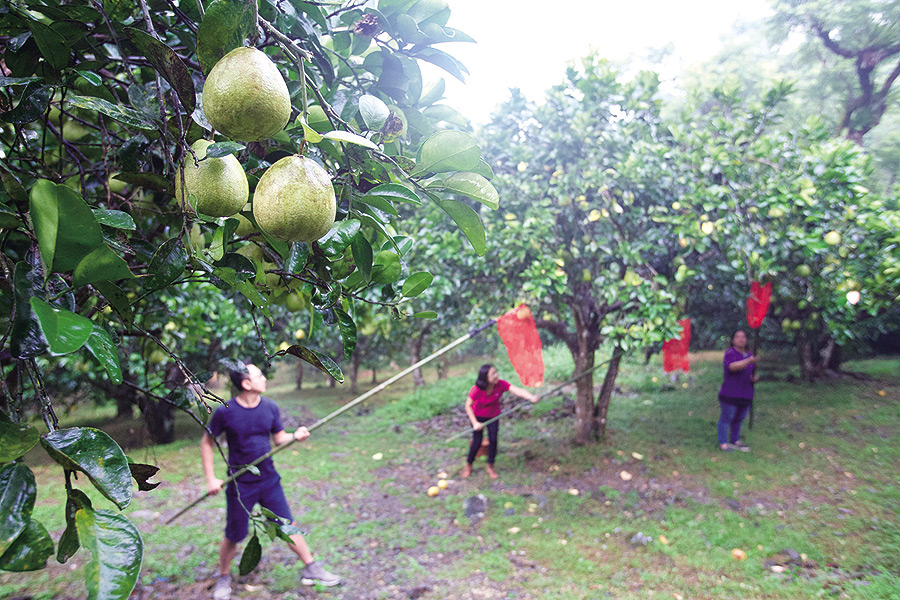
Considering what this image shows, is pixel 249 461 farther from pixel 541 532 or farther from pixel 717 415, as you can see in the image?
pixel 717 415

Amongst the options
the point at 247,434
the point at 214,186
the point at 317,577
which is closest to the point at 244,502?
the point at 247,434

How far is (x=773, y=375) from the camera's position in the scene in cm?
904

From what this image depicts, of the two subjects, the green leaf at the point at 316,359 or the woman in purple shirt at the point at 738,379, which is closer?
the green leaf at the point at 316,359

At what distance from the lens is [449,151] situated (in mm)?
755

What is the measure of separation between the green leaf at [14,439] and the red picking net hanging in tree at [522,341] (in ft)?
12.2

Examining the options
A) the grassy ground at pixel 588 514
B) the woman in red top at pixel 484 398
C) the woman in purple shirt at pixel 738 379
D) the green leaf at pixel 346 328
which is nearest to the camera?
the green leaf at pixel 346 328

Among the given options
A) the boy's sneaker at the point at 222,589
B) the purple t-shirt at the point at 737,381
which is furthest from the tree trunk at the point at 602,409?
the boy's sneaker at the point at 222,589

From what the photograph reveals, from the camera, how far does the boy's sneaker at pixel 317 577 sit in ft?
10.3

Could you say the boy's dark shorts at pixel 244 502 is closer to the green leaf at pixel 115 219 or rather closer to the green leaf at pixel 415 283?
the green leaf at pixel 415 283

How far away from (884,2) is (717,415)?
684 cm

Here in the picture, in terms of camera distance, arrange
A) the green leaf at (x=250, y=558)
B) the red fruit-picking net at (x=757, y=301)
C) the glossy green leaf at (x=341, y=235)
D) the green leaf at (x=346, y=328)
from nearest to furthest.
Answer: the glossy green leaf at (x=341, y=235) → the green leaf at (x=346, y=328) → the green leaf at (x=250, y=558) → the red fruit-picking net at (x=757, y=301)

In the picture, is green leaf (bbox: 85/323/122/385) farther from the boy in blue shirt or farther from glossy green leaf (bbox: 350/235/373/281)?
the boy in blue shirt

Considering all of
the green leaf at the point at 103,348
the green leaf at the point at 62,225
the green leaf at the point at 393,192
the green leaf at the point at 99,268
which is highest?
the green leaf at the point at 393,192

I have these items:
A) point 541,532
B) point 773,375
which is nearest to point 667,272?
point 541,532
